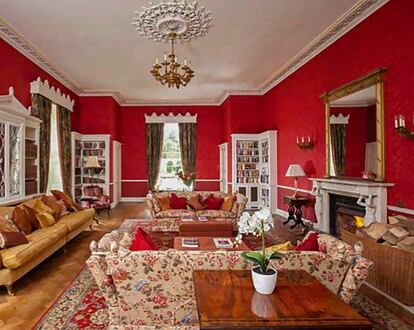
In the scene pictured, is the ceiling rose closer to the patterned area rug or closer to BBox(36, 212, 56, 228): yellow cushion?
BBox(36, 212, 56, 228): yellow cushion

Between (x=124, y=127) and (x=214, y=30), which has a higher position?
(x=214, y=30)

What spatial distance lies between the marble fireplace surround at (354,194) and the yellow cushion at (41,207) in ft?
15.6

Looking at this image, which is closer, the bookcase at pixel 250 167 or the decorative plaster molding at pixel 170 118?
the bookcase at pixel 250 167

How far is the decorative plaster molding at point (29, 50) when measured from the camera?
5.03 metres

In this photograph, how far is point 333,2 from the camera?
14.2ft

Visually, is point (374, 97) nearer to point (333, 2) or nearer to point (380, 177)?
point (380, 177)

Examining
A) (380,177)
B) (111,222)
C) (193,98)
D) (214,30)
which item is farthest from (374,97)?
(193,98)

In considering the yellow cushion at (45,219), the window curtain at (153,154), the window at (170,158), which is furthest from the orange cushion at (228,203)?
the window curtain at (153,154)

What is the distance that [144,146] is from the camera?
1117cm

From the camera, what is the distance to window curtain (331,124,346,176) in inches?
206

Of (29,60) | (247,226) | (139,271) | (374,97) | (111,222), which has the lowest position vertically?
(111,222)

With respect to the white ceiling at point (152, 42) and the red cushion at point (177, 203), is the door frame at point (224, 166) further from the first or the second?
the red cushion at point (177, 203)

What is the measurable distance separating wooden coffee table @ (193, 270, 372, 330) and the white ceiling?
3846 millimetres

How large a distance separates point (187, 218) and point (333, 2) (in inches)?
168
